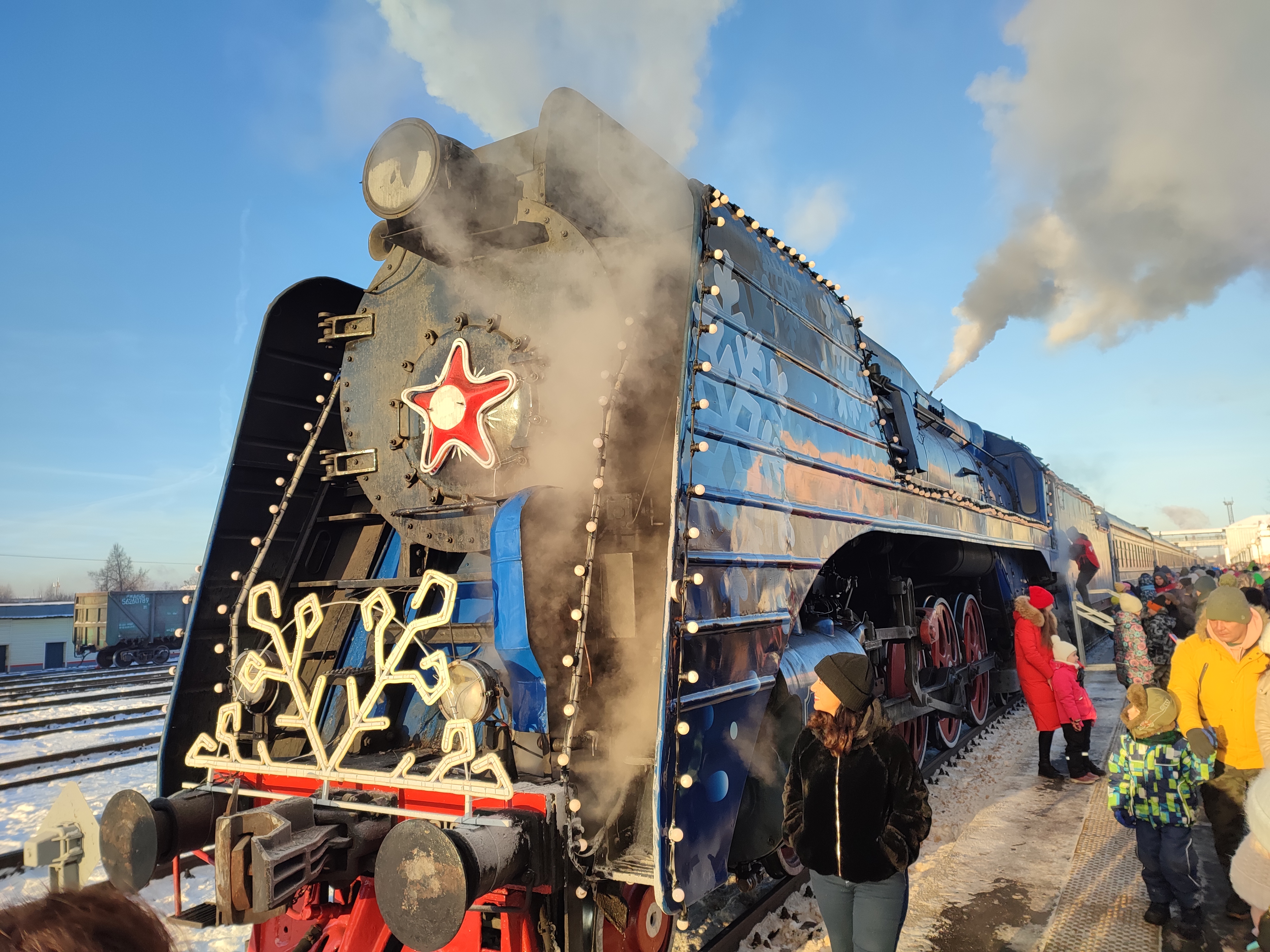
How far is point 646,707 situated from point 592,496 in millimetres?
814

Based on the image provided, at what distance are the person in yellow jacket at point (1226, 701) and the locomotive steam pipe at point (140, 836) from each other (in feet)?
13.5

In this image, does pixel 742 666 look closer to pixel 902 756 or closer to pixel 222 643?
pixel 902 756

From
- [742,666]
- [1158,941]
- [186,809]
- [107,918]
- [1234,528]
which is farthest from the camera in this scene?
[1234,528]

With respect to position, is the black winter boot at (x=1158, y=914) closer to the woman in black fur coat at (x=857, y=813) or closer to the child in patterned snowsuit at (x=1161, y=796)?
the child in patterned snowsuit at (x=1161, y=796)

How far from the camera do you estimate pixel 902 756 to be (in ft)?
8.17

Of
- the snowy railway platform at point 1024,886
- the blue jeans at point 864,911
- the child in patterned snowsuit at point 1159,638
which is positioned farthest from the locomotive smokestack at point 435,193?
the child in patterned snowsuit at point 1159,638

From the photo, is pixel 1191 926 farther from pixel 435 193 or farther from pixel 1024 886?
pixel 435 193

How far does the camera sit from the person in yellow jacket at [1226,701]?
3438 mm

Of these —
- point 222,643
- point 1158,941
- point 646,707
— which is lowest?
point 1158,941

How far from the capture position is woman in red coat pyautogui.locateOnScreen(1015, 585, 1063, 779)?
6.30 m

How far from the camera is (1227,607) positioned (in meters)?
3.44

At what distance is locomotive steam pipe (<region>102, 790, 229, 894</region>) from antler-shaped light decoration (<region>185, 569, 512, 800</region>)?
206mm

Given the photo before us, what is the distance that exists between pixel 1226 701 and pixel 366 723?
3636mm

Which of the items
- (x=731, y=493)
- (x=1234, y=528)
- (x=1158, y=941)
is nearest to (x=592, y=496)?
(x=731, y=493)
